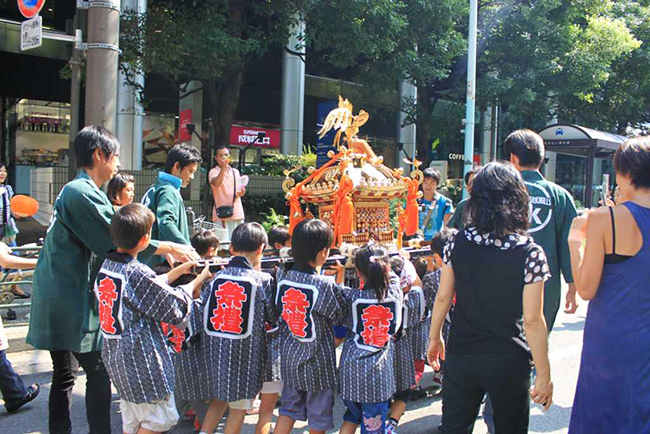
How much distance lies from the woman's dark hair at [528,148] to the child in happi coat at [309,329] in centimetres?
126

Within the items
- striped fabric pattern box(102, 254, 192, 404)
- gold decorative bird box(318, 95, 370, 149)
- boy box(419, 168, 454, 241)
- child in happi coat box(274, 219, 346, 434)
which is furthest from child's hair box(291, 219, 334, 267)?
boy box(419, 168, 454, 241)

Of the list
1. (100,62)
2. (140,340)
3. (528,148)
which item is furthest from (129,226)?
(100,62)

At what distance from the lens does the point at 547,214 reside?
10.7ft

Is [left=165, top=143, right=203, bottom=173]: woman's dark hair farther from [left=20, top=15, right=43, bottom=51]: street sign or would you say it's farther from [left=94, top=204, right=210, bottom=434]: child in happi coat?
[left=20, top=15, right=43, bottom=51]: street sign

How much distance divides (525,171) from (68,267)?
8.86ft

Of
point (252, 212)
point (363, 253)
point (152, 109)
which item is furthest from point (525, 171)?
point (152, 109)

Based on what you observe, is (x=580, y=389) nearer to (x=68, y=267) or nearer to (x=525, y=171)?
(x=525, y=171)

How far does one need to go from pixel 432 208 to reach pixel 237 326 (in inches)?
145

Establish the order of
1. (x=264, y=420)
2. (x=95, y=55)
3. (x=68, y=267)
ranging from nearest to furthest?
(x=68, y=267)
(x=264, y=420)
(x=95, y=55)

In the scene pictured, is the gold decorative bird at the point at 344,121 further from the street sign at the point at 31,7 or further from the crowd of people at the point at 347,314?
the street sign at the point at 31,7

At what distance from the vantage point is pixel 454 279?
2.51 meters

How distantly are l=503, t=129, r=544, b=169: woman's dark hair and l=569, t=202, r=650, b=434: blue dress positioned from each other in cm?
93

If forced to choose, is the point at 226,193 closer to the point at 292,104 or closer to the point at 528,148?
the point at 528,148

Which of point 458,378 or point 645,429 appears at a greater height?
point 458,378
